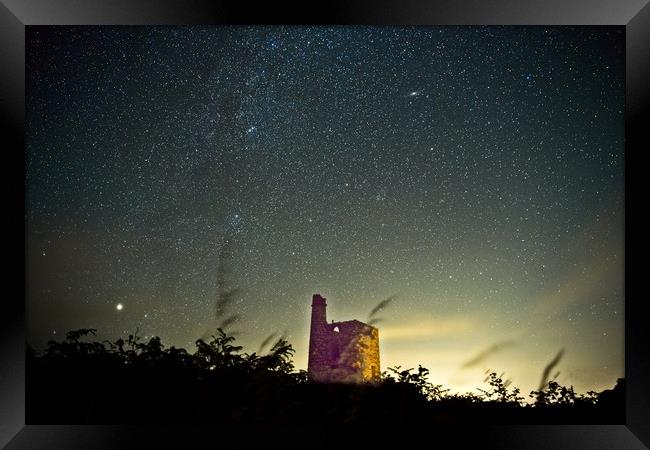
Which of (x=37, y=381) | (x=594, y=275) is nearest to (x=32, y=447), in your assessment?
(x=37, y=381)

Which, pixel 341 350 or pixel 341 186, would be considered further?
pixel 341 350

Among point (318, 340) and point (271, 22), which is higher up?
point (271, 22)

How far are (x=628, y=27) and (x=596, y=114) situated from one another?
1.55 m

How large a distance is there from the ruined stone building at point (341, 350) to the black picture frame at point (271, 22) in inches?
80.1

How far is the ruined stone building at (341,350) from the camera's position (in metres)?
4.99

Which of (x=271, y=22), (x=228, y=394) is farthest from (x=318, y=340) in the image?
(x=271, y=22)

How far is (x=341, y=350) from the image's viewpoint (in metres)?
5.63

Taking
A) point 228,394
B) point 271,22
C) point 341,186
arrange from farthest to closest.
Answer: point 341,186
point 228,394
point 271,22

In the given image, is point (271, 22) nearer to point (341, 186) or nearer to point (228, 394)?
point (341, 186)

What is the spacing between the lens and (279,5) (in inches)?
106

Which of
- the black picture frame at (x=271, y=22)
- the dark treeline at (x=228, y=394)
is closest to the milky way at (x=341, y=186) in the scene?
the dark treeline at (x=228, y=394)

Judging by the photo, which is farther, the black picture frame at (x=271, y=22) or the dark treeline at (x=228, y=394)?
the dark treeline at (x=228, y=394)

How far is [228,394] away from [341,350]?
146cm

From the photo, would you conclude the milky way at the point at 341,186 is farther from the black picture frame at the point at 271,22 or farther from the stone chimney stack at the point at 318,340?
the black picture frame at the point at 271,22
